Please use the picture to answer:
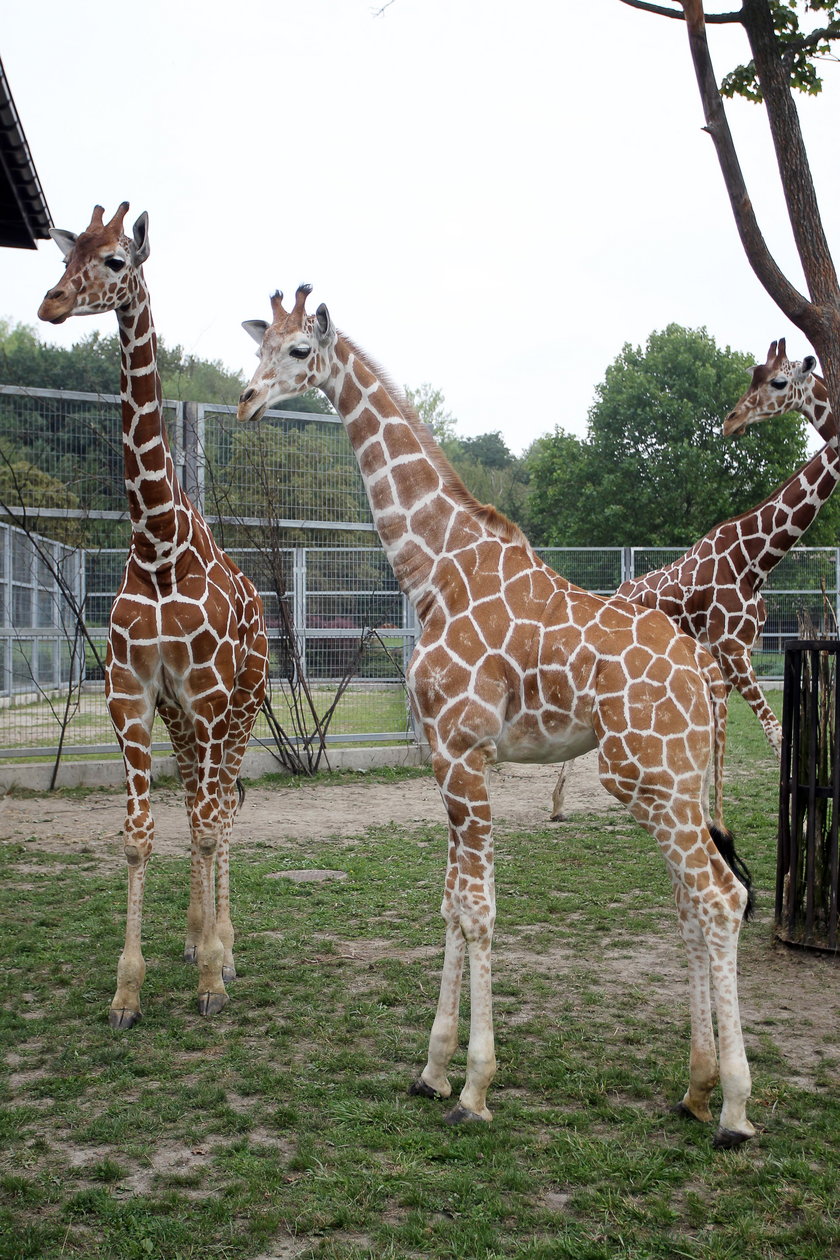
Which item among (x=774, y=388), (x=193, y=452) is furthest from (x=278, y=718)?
(x=774, y=388)

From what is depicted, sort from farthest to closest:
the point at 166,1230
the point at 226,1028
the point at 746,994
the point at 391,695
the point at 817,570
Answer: the point at 817,570, the point at 391,695, the point at 746,994, the point at 226,1028, the point at 166,1230

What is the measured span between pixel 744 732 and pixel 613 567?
400 centimetres

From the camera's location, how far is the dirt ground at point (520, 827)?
435cm

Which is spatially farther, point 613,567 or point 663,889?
point 613,567

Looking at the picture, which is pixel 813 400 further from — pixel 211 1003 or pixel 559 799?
pixel 211 1003

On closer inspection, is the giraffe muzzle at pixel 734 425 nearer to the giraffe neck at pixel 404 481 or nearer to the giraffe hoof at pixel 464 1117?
the giraffe neck at pixel 404 481

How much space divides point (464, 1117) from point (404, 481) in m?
2.33

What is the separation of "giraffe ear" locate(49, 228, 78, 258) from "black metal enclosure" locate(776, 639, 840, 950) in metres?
3.98

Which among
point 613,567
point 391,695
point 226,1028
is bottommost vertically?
point 226,1028

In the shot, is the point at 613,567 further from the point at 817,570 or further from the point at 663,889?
the point at 663,889

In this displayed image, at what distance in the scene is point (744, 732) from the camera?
46.1 ft

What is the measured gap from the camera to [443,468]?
412cm

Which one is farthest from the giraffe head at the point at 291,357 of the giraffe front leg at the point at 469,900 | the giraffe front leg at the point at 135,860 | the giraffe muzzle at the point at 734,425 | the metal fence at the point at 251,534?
the metal fence at the point at 251,534

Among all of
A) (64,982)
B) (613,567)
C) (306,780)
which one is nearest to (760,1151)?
(64,982)
